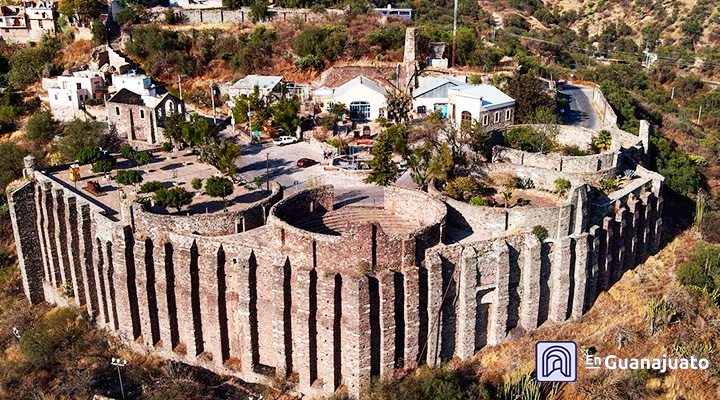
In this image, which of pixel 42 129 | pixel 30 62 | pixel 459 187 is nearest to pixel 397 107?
pixel 459 187

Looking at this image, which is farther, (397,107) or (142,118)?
(397,107)

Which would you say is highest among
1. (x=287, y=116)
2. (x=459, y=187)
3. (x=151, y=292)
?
(x=287, y=116)

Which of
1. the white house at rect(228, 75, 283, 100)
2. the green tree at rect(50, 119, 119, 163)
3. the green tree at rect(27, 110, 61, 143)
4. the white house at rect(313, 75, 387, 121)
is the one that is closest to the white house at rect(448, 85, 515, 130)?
the white house at rect(313, 75, 387, 121)

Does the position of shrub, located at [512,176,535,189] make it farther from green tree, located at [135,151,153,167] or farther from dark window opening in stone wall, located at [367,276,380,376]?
green tree, located at [135,151,153,167]

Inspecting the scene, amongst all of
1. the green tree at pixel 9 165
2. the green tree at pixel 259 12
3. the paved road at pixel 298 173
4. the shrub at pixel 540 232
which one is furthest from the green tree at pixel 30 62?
the shrub at pixel 540 232

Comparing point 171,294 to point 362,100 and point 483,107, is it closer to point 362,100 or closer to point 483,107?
point 483,107

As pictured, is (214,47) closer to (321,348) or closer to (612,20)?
(321,348)

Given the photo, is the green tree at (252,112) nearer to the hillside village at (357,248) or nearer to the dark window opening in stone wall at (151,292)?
the hillside village at (357,248)
